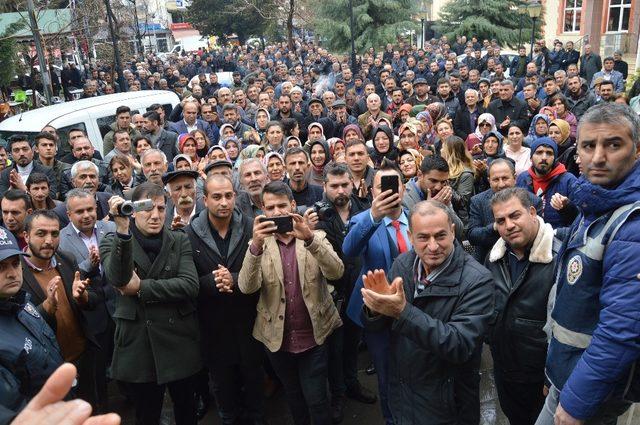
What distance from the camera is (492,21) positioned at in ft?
89.8

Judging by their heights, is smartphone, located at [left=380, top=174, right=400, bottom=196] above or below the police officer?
above

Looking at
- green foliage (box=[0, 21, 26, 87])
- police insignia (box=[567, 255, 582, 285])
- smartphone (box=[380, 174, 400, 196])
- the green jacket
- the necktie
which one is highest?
green foliage (box=[0, 21, 26, 87])

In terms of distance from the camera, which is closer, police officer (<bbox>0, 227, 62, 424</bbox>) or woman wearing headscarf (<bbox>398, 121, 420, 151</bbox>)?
police officer (<bbox>0, 227, 62, 424</bbox>)

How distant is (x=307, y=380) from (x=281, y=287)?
69 centimetres

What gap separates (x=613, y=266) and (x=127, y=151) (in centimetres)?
657

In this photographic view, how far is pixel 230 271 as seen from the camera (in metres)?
3.81

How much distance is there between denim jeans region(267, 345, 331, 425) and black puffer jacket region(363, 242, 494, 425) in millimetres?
842

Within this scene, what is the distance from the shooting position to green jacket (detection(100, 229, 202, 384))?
348 centimetres

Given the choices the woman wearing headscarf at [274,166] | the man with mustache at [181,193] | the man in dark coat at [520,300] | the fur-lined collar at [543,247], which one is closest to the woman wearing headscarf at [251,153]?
the woman wearing headscarf at [274,166]

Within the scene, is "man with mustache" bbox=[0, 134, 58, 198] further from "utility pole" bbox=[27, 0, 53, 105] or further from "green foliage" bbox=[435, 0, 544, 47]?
"green foliage" bbox=[435, 0, 544, 47]

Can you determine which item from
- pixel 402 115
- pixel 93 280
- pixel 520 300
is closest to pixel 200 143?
pixel 402 115

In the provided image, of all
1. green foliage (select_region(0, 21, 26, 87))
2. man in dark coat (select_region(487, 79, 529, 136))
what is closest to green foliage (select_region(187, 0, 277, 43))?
green foliage (select_region(0, 21, 26, 87))

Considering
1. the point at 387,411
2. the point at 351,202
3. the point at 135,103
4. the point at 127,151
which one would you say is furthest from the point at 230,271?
the point at 135,103

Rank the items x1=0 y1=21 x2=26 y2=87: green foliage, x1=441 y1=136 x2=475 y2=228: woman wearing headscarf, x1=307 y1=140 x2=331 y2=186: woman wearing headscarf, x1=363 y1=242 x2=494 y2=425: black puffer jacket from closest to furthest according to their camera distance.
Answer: x1=363 y1=242 x2=494 y2=425: black puffer jacket < x1=441 y1=136 x2=475 y2=228: woman wearing headscarf < x1=307 y1=140 x2=331 y2=186: woman wearing headscarf < x1=0 y1=21 x2=26 y2=87: green foliage
